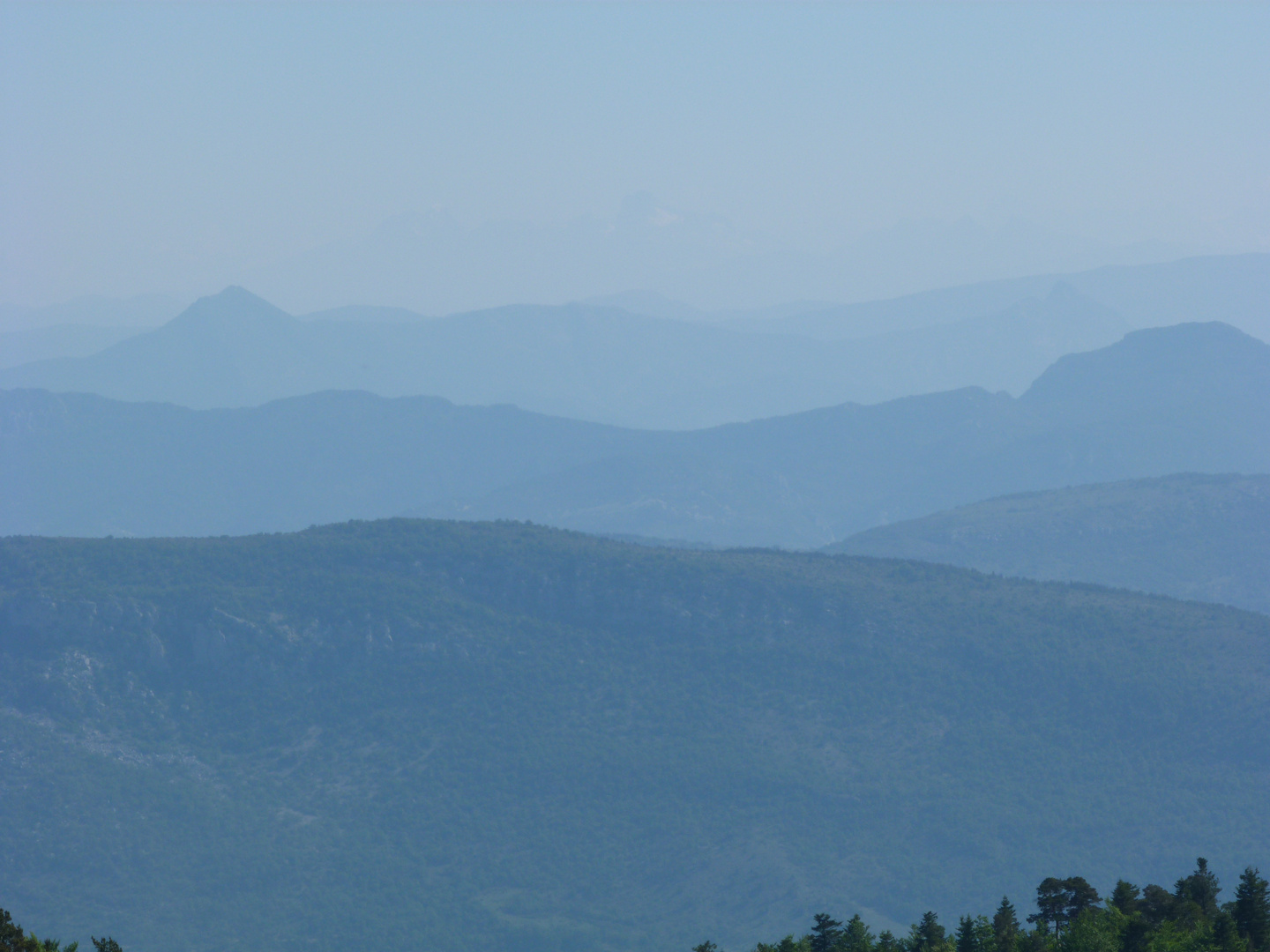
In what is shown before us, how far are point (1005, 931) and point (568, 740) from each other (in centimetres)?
8635

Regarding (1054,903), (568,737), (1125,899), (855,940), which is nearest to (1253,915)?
(1125,899)

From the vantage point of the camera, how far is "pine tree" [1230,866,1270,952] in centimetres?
6284

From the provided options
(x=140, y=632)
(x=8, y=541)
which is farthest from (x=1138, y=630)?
(x=8, y=541)

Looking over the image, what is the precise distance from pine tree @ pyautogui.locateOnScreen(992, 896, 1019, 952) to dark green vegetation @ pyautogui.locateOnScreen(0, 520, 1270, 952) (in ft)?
169

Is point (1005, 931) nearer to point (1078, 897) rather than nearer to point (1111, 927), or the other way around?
point (1111, 927)

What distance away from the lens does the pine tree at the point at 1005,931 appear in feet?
216

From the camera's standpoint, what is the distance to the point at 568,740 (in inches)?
5935

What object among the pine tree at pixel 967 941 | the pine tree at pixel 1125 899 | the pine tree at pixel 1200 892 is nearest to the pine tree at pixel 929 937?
the pine tree at pixel 967 941

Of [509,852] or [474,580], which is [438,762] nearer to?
[509,852]

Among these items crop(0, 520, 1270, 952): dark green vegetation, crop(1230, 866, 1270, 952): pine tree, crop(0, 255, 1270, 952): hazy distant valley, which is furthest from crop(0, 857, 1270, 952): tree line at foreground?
crop(0, 255, 1270, 952): hazy distant valley

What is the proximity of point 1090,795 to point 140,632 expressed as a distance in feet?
309

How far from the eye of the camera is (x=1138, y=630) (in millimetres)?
164000

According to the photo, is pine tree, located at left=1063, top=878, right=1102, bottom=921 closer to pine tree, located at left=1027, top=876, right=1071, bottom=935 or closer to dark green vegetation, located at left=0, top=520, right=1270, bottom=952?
pine tree, located at left=1027, top=876, right=1071, bottom=935

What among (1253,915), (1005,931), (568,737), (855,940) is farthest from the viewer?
(568,737)
